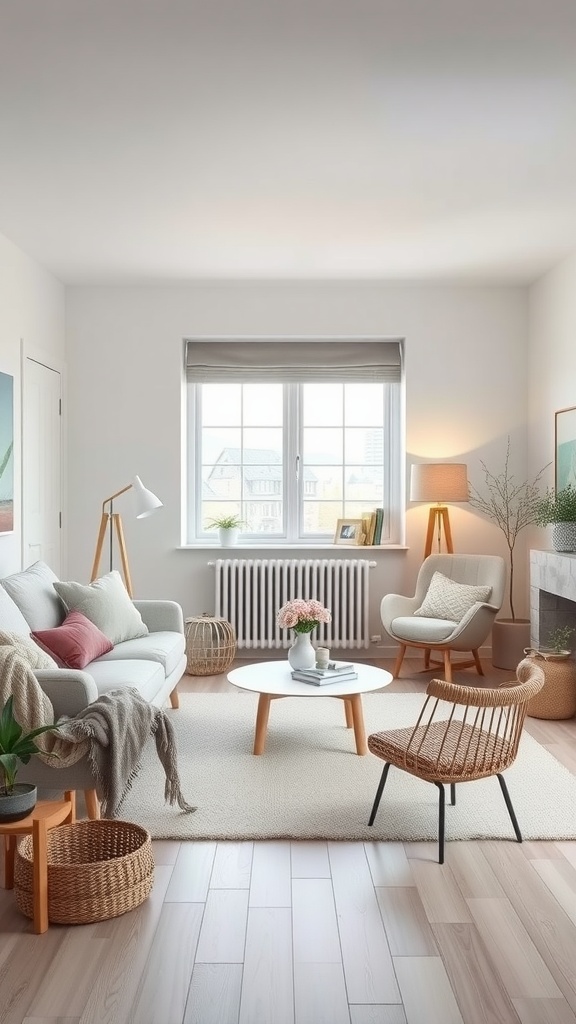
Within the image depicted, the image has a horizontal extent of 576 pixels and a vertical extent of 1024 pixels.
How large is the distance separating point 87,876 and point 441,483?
400 cm

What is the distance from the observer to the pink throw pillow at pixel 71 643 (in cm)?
384

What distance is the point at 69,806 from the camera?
2.72 m

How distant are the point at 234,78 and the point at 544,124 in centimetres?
130

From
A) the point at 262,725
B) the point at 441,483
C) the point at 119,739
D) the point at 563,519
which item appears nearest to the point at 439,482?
the point at 441,483

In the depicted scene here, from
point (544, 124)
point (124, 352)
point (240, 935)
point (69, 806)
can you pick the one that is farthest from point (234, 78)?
point (124, 352)

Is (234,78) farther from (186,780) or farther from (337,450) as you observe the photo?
(337,450)

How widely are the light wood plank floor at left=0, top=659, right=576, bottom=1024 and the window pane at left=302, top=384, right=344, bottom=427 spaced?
13.3 ft

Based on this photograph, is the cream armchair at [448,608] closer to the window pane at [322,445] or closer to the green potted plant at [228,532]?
the window pane at [322,445]

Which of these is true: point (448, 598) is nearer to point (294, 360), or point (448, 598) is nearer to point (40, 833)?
point (294, 360)

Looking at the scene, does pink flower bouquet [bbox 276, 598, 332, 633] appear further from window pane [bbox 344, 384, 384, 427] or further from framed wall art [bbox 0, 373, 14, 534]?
window pane [bbox 344, 384, 384, 427]

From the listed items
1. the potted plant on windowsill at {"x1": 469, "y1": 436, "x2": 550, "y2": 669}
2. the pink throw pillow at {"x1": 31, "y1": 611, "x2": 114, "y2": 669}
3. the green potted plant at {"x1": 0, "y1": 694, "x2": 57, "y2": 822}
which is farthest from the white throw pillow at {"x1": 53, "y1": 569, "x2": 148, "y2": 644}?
the potted plant on windowsill at {"x1": 469, "y1": 436, "x2": 550, "y2": 669}

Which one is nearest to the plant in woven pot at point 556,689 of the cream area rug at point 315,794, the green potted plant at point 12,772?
the cream area rug at point 315,794

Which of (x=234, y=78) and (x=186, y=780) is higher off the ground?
(x=234, y=78)

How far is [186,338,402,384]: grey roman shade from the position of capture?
6.52 metres
